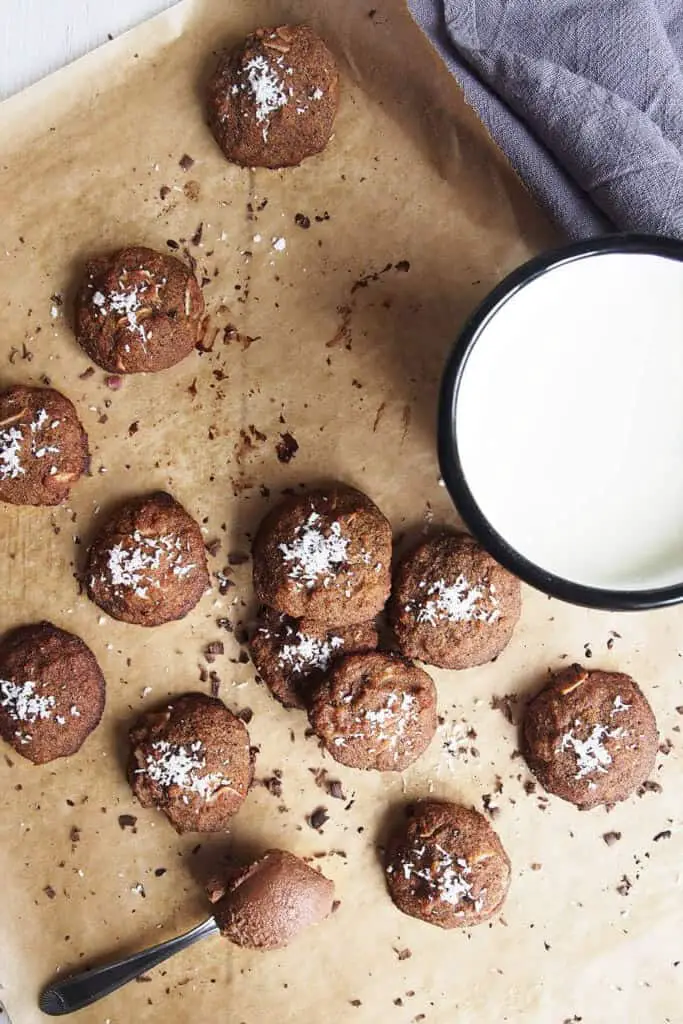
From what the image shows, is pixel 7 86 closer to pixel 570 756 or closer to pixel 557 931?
pixel 570 756

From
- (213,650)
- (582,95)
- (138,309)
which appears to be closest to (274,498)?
(213,650)

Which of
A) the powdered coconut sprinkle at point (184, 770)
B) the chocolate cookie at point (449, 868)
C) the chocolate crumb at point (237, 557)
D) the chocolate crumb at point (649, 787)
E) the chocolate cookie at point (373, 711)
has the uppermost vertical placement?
the chocolate crumb at point (237, 557)

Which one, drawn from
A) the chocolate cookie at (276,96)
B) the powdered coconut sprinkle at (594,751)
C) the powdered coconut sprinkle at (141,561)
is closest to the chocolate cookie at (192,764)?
the powdered coconut sprinkle at (141,561)

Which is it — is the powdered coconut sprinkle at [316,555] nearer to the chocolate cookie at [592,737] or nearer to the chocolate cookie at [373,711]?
the chocolate cookie at [373,711]

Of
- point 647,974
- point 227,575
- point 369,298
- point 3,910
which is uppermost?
point 369,298

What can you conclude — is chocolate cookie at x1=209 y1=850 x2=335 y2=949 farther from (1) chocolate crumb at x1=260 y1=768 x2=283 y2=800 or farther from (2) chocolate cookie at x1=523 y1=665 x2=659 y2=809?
(2) chocolate cookie at x1=523 y1=665 x2=659 y2=809

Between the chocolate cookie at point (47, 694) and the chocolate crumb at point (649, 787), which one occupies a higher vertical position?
the chocolate cookie at point (47, 694)

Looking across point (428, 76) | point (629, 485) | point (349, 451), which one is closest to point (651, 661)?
point (629, 485)
